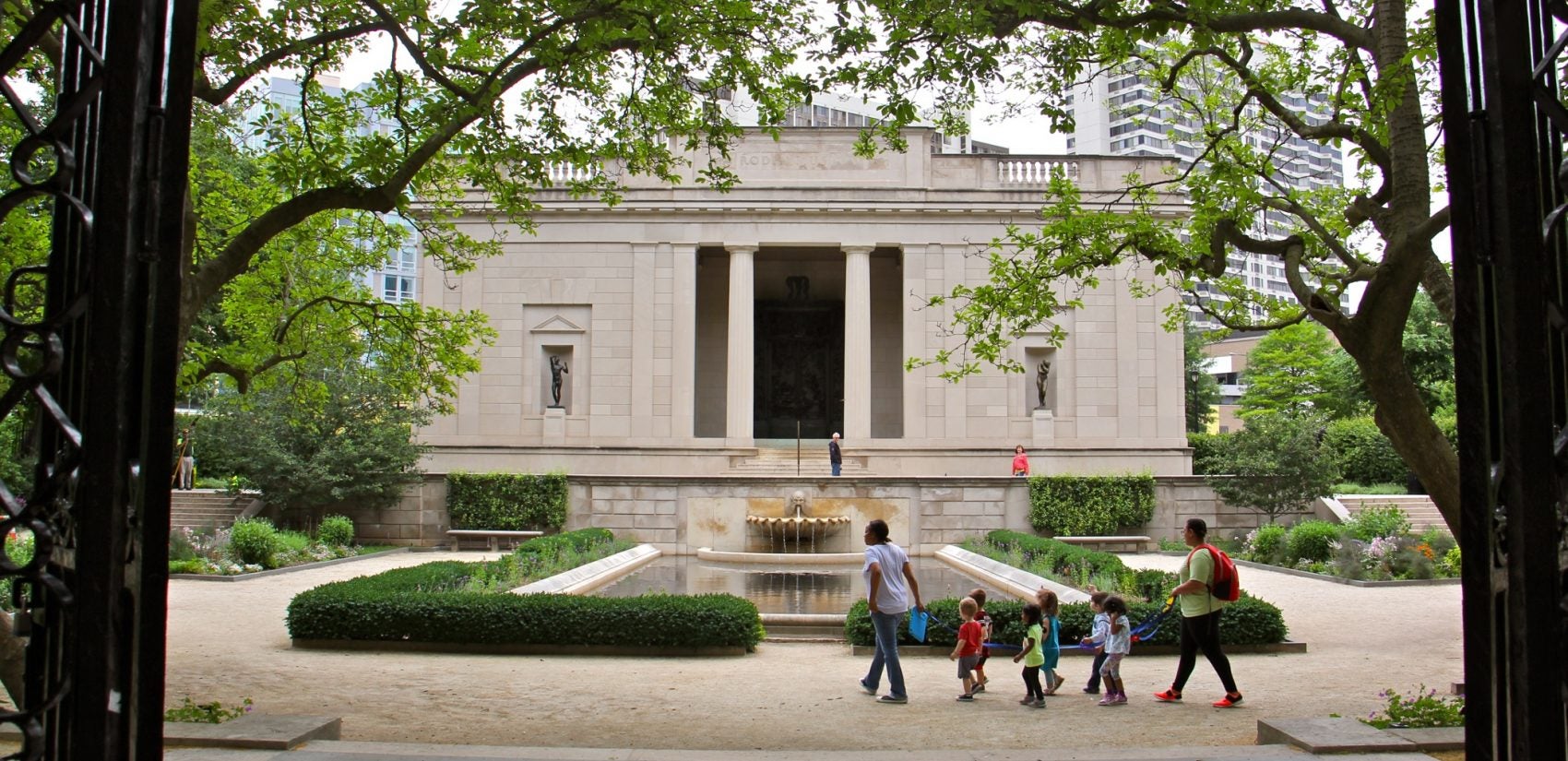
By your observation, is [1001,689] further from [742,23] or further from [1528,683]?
[1528,683]

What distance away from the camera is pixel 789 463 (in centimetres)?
3569

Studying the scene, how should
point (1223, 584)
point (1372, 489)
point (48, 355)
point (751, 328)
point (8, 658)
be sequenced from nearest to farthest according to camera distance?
point (48, 355)
point (8, 658)
point (1223, 584)
point (751, 328)
point (1372, 489)

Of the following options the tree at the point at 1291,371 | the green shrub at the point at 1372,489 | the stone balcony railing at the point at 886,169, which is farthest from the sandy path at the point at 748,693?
the tree at the point at 1291,371

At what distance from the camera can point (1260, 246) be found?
10.2 metres

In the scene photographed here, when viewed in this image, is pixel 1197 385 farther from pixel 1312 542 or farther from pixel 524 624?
pixel 524 624

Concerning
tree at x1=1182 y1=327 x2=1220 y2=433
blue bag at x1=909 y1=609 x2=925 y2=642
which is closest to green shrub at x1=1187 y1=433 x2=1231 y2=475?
tree at x1=1182 y1=327 x2=1220 y2=433

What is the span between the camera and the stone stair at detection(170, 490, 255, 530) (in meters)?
30.0

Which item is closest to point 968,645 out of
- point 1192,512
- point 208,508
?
point 1192,512

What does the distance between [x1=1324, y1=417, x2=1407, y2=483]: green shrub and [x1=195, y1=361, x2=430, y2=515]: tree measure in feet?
108

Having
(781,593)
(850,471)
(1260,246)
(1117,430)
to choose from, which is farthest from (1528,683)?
(1117,430)

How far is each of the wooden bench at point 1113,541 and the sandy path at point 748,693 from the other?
13.2 metres

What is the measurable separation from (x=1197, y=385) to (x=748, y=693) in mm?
61761

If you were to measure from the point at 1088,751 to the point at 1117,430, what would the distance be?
30298 millimetres

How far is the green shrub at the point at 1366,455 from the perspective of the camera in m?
44.1
